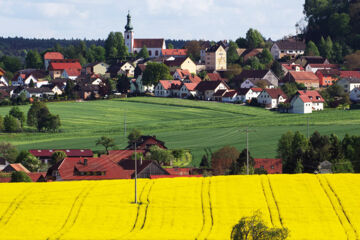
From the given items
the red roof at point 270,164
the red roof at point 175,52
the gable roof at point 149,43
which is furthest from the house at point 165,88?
the red roof at point 270,164

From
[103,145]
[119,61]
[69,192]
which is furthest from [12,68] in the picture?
[69,192]

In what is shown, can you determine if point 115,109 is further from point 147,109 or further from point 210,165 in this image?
point 210,165

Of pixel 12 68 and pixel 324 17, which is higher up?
pixel 324 17

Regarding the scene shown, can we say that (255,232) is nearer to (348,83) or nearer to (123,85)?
(348,83)

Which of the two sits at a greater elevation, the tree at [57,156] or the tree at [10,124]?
the tree at [10,124]

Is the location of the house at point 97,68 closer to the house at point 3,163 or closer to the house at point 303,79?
the house at point 303,79

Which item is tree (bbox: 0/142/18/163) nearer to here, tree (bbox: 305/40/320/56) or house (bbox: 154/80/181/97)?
house (bbox: 154/80/181/97)

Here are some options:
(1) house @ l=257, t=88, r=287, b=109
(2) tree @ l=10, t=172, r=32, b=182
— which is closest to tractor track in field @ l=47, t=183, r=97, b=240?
(2) tree @ l=10, t=172, r=32, b=182
